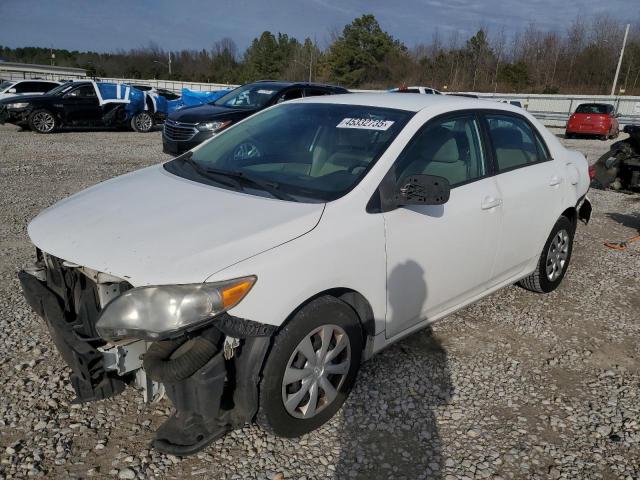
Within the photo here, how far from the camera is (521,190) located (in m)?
3.88

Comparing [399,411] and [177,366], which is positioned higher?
[177,366]

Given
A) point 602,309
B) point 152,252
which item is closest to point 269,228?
point 152,252

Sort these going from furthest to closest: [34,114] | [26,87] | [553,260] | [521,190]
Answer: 1. [26,87]
2. [34,114]
3. [553,260]
4. [521,190]

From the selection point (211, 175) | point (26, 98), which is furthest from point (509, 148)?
point (26, 98)

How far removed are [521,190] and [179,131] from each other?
24.5 feet

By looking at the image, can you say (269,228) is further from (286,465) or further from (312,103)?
(312,103)

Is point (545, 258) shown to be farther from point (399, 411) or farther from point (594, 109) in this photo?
point (594, 109)

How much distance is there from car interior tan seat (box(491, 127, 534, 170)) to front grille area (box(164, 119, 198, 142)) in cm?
683

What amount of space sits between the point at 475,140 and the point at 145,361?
8.63ft

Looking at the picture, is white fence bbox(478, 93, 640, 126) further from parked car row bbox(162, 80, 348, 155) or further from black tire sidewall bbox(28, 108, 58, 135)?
black tire sidewall bbox(28, 108, 58, 135)

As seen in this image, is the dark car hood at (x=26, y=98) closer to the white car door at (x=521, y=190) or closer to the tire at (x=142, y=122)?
the tire at (x=142, y=122)

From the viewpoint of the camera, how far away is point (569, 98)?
32.4 m

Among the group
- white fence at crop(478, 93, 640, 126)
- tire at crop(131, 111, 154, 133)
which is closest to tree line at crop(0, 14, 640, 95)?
white fence at crop(478, 93, 640, 126)

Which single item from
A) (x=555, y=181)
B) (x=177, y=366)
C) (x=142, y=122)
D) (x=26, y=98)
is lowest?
(x=142, y=122)
